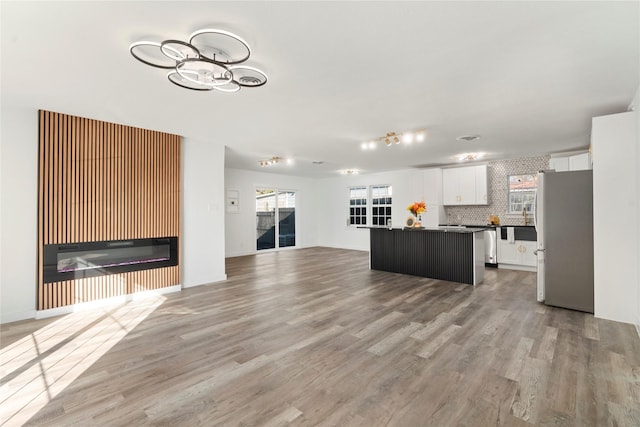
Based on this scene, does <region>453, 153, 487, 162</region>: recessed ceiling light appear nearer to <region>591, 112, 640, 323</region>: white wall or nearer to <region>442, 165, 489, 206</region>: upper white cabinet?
<region>442, 165, 489, 206</region>: upper white cabinet

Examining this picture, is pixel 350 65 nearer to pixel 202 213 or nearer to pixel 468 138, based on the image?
pixel 468 138

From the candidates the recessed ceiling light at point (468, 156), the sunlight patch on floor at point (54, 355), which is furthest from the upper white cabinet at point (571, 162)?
the sunlight patch on floor at point (54, 355)

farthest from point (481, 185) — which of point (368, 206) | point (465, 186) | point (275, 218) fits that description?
point (275, 218)

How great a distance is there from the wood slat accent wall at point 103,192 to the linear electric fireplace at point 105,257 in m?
0.07

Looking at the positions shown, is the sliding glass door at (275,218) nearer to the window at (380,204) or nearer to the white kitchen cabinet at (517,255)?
the window at (380,204)

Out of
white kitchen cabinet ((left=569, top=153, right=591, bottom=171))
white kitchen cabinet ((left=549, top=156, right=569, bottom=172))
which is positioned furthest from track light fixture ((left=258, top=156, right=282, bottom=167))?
white kitchen cabinet ((left=569, top=153, right=591, bottom=171))

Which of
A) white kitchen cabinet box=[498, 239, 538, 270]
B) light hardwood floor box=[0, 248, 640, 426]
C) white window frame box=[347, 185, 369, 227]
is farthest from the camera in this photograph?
white window frame box=[347, 185, 369, 227]

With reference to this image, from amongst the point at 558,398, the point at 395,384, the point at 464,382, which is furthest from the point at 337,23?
the point at 558,398

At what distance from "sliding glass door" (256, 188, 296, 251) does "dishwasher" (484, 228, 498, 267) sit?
6270 millimetres

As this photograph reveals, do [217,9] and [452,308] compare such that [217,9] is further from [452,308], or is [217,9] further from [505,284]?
[505,284]

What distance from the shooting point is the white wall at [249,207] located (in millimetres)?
8953

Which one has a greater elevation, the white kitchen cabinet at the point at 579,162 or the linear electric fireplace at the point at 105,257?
the white kitchen cabinet at the point at 579,162

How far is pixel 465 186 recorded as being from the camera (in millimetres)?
7707

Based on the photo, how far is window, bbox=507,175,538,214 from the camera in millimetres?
7023
